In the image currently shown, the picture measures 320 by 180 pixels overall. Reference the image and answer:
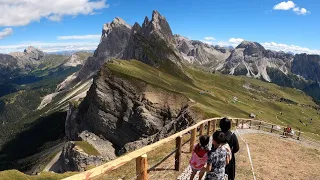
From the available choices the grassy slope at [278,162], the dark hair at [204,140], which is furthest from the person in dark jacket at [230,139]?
the grassy slope at [278,162]

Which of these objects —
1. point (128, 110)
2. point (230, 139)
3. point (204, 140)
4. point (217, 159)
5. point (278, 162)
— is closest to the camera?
point (217, 159)

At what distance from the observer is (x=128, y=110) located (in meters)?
92.8

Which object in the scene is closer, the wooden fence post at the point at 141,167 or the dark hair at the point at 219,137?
the wooden fence post at the point at 141,167

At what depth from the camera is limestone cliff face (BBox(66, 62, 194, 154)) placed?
→ 85250 mm

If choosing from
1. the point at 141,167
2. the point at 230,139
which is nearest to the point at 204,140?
the point at 230,139

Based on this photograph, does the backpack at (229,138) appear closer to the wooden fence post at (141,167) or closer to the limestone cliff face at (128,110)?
the wooden fence post at (141,167)

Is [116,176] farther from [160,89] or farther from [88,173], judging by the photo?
[160,89]

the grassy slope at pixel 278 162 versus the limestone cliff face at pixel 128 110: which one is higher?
the grassy slope at pixel 278 162

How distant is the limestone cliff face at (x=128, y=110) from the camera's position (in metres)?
85.2

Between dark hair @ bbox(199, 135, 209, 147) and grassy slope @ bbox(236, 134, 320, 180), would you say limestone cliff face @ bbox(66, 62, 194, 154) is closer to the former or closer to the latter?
grassy slope @ bbox(236, 134, 320, 180)

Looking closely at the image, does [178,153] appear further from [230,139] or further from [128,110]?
[128,110]

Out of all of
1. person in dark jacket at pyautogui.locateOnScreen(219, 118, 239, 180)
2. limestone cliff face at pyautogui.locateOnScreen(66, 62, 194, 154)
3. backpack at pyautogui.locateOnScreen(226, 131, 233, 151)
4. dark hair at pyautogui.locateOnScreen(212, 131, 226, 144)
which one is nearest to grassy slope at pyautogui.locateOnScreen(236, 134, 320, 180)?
person in dark jacket at pyautogui.locateOnScreen(219, 118, 239, 180)

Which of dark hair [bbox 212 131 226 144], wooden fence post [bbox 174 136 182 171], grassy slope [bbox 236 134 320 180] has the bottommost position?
grassy slope [bbox 236 134 320 180]

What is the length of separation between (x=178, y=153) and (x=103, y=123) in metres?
82.3
